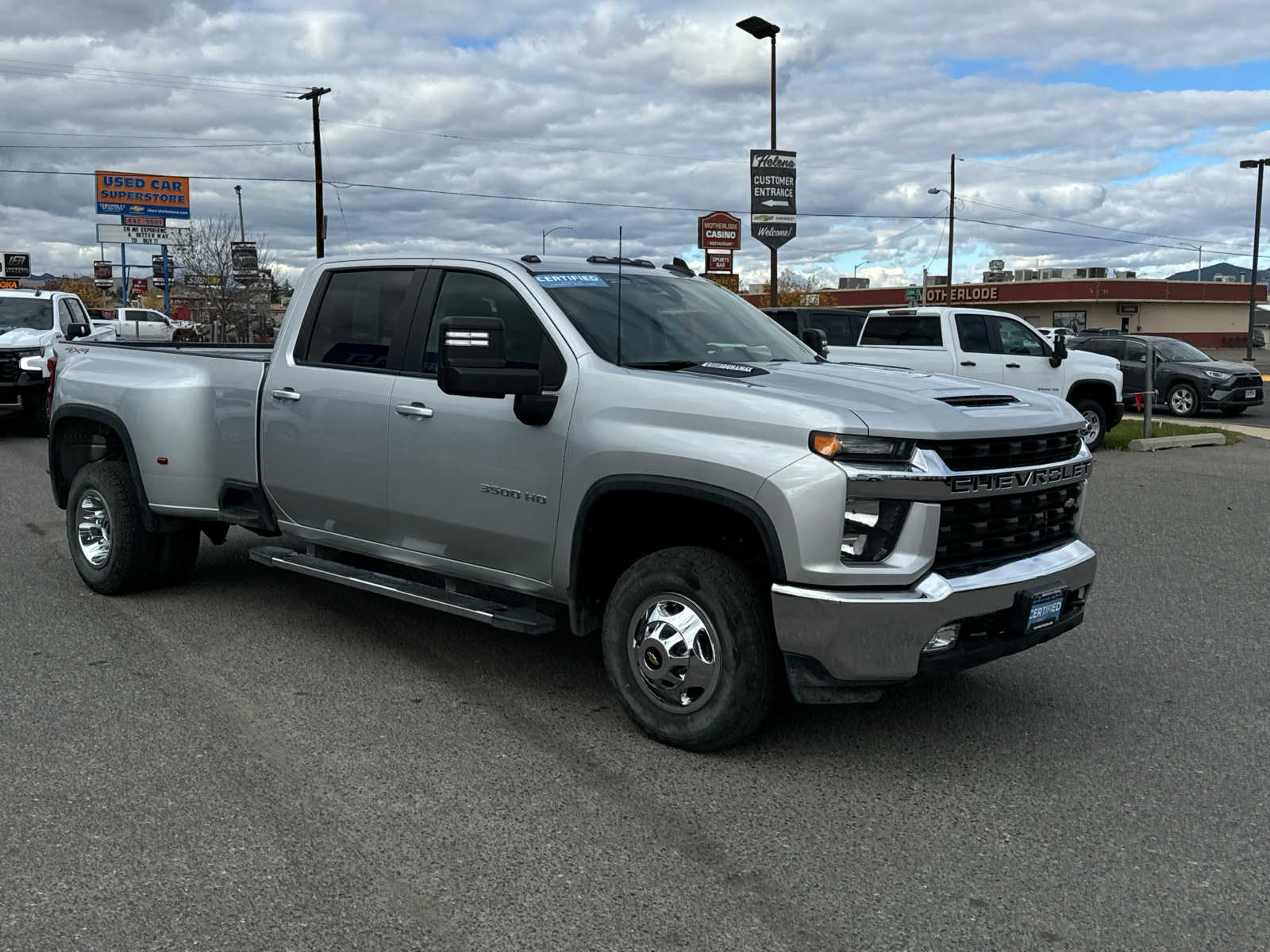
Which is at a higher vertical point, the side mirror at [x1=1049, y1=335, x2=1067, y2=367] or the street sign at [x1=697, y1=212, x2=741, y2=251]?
the street sign at [x1=697, y1=212, x2=741, y2=251]

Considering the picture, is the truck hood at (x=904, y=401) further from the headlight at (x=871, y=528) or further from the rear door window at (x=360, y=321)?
the rear door window at (x=360, y=321)

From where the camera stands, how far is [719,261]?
952 inches

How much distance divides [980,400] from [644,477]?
132 cm

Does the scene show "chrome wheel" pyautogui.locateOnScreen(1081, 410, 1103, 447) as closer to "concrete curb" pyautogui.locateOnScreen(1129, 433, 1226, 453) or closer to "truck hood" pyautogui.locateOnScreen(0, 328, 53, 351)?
"concrete curb" pyautogui.locateOnScreen(1129, 433, 1226, 453)

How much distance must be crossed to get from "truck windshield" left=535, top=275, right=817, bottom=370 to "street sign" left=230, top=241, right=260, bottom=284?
43193mm

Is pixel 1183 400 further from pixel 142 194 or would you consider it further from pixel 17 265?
pixel 17 265

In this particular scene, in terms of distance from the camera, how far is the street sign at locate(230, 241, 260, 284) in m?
46.0

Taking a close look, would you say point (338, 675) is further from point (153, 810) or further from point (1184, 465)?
point (1184, 465)

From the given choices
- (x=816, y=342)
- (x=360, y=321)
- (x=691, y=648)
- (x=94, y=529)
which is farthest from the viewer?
(x=94, y=529)

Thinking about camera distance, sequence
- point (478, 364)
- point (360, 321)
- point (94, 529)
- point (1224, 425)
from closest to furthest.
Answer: point (478, 364), point (360, 321), point (94, 529), point (1224, 425)

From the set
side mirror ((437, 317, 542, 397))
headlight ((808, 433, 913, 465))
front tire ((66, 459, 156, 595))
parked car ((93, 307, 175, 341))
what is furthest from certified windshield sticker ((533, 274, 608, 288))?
parked car ((93, 307, 175, 341))

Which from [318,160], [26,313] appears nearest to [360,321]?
[26,313]

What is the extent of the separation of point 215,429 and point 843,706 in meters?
3.61

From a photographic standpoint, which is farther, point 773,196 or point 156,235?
point 156,235
